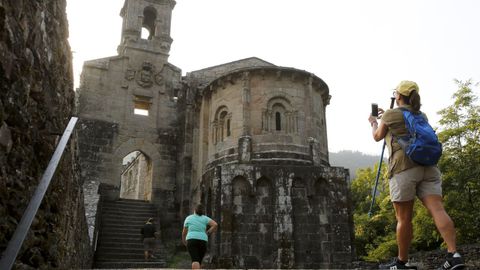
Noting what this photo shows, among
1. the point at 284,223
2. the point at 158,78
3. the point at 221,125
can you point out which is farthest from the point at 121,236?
the point at 158,78

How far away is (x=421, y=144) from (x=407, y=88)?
70cm

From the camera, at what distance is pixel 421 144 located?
3.88 m

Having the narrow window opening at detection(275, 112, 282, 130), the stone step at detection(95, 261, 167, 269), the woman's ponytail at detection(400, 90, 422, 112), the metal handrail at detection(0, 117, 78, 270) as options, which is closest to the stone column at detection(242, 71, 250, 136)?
the narrow window opening at detection(275, 112, 282, 130)

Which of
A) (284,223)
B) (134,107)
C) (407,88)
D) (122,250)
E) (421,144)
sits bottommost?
(122,250)

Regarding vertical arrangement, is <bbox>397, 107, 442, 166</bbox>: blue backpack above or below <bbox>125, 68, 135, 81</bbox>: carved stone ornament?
below

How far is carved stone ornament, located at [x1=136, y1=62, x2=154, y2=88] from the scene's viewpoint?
21922 mm

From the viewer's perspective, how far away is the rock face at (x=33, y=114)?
107 inches

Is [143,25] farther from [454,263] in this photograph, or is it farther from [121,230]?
[454,263]

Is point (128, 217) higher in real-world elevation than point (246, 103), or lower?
lower

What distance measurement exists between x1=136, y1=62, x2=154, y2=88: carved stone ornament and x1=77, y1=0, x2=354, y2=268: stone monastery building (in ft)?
0.16

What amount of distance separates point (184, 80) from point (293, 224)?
10515 millimetres

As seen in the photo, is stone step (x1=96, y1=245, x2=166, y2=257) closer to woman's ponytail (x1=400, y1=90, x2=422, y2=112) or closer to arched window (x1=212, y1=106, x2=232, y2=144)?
arched window (x1=212, y1=106, x2=232, y2=144)

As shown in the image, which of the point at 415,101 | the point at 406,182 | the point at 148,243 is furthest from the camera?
the point at 148,243

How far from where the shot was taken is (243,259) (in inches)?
579
